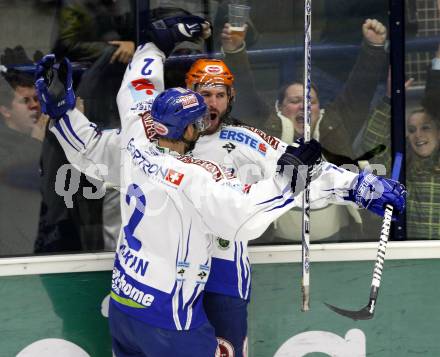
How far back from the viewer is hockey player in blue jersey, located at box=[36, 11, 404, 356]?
13.5ft

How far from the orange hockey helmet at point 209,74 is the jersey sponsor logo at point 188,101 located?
1.16ft

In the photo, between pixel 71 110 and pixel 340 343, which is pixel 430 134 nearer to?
pixel 340 343

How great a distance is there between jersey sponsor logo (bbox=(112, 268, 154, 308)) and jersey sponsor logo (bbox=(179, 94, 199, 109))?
0.76 metres

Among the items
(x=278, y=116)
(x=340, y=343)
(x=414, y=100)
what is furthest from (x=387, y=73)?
(x=340, y=343)

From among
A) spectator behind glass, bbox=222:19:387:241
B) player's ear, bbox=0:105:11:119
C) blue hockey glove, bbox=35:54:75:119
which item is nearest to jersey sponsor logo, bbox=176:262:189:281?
spectator behind glass, bbox=222:19:387:241

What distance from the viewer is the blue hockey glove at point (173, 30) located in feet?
15.6

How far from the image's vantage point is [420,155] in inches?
202

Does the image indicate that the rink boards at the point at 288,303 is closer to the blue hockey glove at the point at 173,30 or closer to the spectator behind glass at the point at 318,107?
the spectator behind glass at the point at 318,107

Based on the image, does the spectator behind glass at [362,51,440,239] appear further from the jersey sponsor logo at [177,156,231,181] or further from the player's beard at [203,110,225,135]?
the jersey sponsor logo at [177,156,231,181]

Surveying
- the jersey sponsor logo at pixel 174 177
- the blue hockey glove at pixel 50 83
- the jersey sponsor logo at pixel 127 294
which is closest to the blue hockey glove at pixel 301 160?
the jersey sponsor logo at pixel 174 177

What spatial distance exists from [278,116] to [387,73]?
0.55 meters

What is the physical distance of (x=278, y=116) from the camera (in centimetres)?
506

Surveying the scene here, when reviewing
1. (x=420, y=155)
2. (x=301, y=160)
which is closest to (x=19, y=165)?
(x=301, y=160)

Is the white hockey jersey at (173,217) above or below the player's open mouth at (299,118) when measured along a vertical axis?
below
